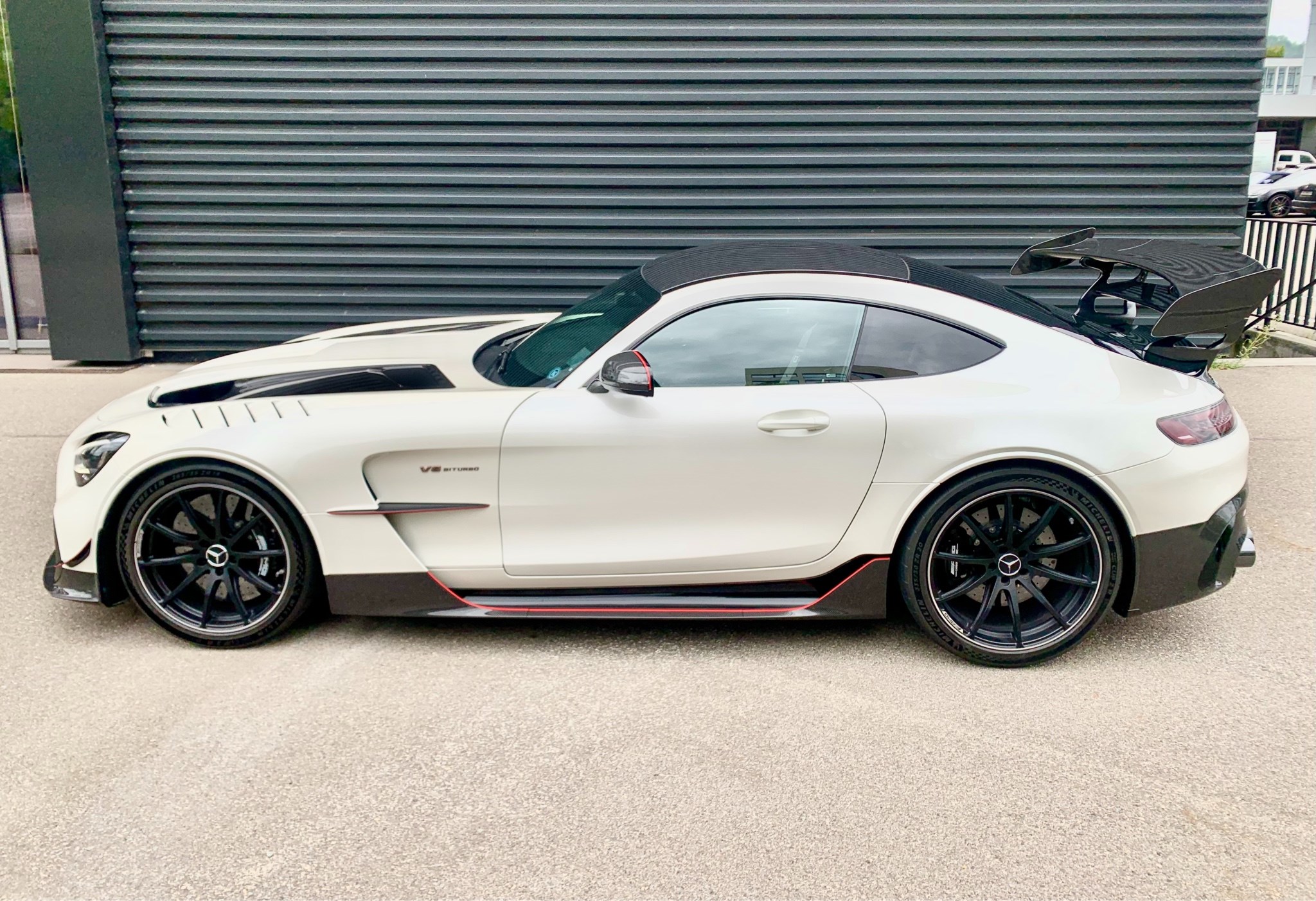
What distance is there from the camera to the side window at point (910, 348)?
3.90m

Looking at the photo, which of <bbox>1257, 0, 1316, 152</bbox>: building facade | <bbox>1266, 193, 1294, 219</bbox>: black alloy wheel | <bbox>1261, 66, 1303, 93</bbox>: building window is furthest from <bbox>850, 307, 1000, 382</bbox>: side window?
<bbox>1261, 66, 1303, 93</bbox>: building window

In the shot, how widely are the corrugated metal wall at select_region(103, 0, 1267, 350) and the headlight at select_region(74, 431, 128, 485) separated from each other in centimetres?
465

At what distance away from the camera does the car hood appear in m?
4.12

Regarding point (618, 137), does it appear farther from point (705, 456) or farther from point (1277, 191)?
point (1277, 191)

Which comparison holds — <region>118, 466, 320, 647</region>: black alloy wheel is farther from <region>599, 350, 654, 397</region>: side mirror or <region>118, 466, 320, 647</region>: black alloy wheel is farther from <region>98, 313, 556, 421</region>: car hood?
<region>599, 350, 654, 397</region>: side mirror

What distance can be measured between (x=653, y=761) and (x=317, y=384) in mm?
1917

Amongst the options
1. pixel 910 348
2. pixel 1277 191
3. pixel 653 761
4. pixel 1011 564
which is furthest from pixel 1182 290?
pixel 1277 191

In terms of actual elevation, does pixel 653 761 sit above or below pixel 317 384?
below

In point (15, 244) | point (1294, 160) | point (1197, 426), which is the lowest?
point (1197, 426)

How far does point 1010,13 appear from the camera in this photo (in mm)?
8070

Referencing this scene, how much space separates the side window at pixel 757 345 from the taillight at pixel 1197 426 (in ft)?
3.70

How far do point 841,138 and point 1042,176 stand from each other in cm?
156

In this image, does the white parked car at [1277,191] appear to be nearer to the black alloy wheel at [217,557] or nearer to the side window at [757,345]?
the side window at [757,345]

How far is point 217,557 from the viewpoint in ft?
12.9
